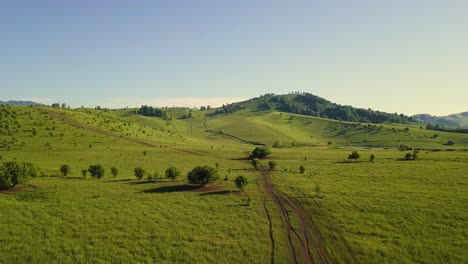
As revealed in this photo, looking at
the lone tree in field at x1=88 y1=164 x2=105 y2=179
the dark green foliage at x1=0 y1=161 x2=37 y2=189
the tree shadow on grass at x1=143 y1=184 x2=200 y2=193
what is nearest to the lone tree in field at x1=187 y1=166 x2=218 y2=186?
the tree shadow on grass at x1=143 y1=184 x2=200 y2=193

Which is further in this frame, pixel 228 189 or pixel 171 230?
pixel 228 189

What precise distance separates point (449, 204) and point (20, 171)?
70.6 metres

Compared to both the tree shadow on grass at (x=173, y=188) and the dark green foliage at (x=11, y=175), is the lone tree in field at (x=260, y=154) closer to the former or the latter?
the tree shadow on grass at (x=173, y=188)

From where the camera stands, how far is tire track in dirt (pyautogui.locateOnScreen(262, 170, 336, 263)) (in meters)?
38.5

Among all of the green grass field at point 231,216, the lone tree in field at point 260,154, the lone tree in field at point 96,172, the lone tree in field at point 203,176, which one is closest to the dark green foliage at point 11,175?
the green grass field at point 231,216

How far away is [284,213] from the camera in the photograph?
50.2 metres

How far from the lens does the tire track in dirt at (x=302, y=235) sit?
3850cm

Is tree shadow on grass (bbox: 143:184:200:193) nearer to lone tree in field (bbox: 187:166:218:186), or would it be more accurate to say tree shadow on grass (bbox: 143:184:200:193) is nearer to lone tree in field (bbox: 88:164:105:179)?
lone tree in field (bbox: 187:166:218:186)

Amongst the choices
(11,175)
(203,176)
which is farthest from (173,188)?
(11,175)

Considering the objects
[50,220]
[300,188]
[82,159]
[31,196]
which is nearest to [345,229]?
[300,188]

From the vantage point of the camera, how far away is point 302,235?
4338 cm

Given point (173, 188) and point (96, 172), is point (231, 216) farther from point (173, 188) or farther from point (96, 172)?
point (96, 172)

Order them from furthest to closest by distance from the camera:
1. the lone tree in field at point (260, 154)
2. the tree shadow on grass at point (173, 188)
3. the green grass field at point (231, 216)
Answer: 1. the lone tree in field at point (260, 154)
2. the tree shadow on grass at point (173, 188)
3. the green grass field at point (231, 216)

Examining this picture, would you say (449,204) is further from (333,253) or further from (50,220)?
(50,220)
